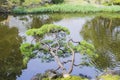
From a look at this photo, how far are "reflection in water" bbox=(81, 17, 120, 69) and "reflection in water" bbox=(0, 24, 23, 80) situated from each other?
4774 millimetres

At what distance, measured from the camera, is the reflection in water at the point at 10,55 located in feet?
58.3

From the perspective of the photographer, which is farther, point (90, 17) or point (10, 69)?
point (90, 17)

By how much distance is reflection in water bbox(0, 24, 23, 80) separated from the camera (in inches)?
700

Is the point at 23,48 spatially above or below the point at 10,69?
above

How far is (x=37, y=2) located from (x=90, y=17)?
34.5ft

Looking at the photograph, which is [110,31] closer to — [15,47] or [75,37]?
[75,37]

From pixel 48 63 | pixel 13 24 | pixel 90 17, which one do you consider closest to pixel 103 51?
pixel 48 63

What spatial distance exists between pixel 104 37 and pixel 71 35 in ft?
9.52

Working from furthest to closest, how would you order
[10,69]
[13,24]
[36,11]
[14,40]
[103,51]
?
[36,11] < [13,24] < [14,40] < [103,51] < [10,69]

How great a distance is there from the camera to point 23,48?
639 inches

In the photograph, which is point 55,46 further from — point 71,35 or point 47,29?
point 71,35

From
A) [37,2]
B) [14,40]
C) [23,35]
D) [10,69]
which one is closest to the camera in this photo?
[10,69]

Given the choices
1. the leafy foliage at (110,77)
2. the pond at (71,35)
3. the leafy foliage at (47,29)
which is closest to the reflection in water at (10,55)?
the pond at (71,35)

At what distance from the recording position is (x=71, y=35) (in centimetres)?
2830
